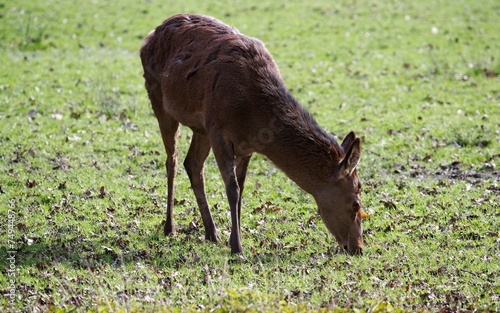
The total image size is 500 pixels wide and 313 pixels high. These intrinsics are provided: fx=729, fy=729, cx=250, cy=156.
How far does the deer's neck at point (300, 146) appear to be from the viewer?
6820 mm

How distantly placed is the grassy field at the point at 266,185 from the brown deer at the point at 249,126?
455 millimetres

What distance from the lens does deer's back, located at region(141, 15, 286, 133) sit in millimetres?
7062

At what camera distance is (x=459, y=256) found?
700cm

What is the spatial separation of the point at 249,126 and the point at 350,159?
3.49 feet

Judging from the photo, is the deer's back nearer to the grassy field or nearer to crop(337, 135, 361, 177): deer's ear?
crop(337, 135, 361, 177): deer's ear

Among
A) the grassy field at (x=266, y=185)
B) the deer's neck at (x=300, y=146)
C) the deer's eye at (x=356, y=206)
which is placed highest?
the deer's neck at (x=300, y=146)

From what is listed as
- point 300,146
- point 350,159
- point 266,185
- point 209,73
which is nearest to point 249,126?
point 300,146

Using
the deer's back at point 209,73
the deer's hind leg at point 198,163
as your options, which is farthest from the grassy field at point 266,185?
the deer's back at point 209,73

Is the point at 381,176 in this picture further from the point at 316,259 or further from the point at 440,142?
the point at 316,259

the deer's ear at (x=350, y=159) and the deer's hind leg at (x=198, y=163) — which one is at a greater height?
the deer's ear at (x=350, y=159)

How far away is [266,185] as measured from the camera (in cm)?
949

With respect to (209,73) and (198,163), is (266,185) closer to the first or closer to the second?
(198,163)

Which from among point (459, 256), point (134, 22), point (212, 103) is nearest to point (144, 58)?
point (212, 103)

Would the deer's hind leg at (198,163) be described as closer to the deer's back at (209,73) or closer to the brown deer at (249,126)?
the brown deer at (249,126)
